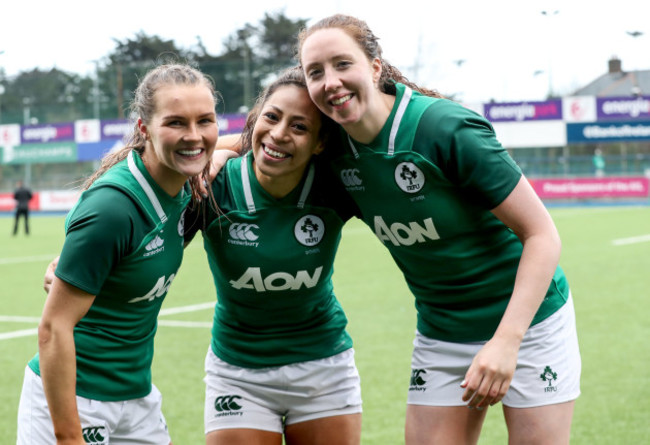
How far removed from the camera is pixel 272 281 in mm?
3607

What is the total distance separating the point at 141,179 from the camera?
3.14 meters

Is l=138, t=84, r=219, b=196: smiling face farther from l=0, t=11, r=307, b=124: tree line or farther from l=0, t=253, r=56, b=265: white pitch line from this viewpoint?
l=0, t=11, r=307, b=124: tree line

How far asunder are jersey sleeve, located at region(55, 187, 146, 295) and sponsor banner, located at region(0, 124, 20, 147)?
42406 millimetres

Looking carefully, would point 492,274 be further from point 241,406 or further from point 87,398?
point 87,398

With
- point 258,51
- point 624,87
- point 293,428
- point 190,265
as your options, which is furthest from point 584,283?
point 624,87

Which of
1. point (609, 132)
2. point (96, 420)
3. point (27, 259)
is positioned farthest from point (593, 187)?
point (96, 420)

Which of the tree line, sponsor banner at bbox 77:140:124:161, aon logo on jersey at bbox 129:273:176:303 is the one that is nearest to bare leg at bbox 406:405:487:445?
aon logo on jersey at bbox 129:273:176:303

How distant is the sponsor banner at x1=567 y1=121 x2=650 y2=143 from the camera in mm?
34938

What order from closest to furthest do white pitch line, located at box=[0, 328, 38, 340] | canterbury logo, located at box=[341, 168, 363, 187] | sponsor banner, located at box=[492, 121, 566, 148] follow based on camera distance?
canterbury logo, located at box=[341, 168, 363, 187]
white pitch line, located at box=[0, 328, 38, 340]
sponsor banner, located at box=[492, 121, 566, 148]

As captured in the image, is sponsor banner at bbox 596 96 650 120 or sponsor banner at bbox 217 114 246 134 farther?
sponsor banner at bbox 217 114 246 134

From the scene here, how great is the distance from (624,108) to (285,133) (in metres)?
34.5

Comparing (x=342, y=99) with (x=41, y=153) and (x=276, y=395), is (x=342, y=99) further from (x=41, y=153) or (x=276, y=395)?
(x=41, y=153)

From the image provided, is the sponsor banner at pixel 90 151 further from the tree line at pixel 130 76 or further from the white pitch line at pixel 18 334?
the white pitch line at pixel 18 334

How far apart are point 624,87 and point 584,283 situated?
5287 centimetres
